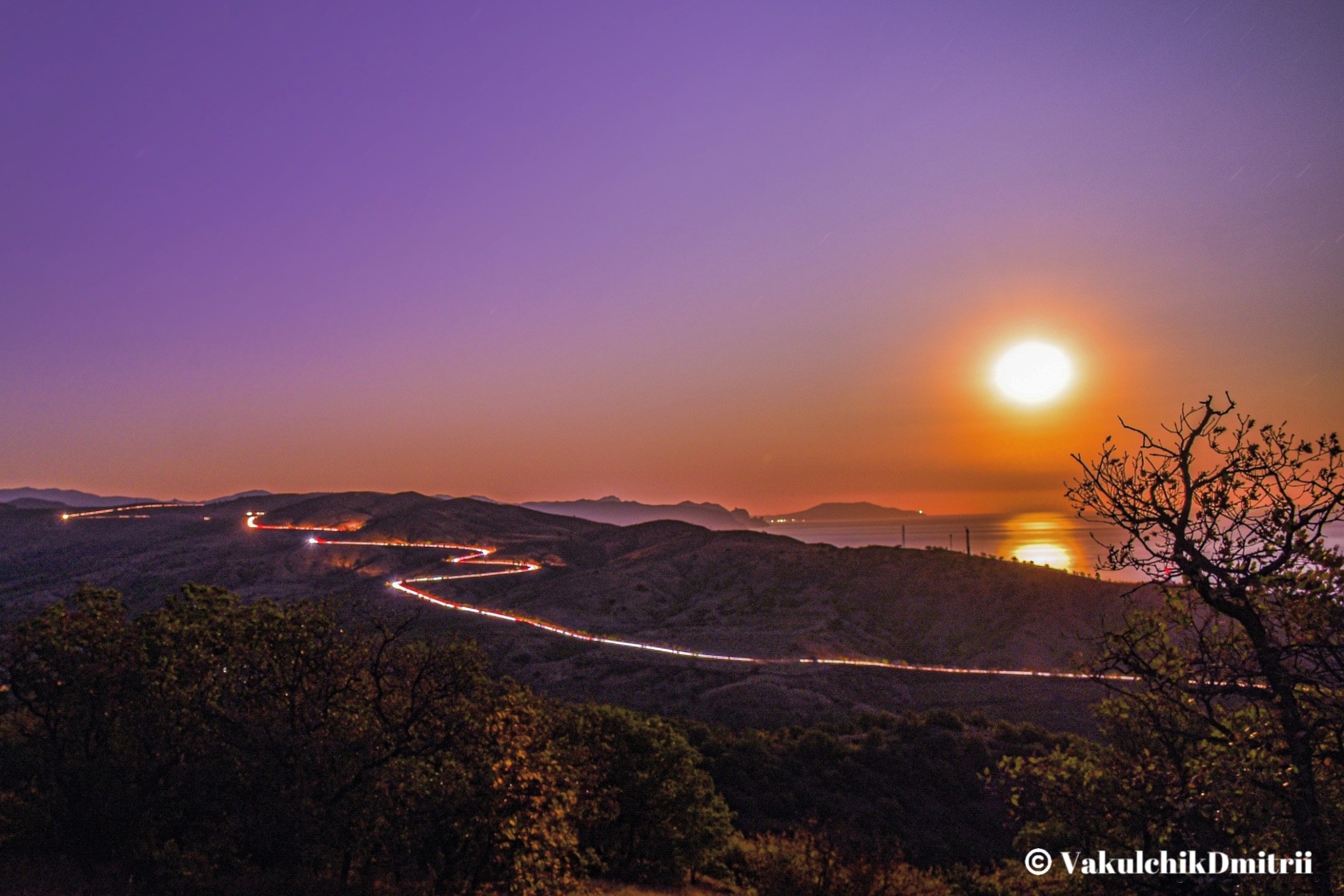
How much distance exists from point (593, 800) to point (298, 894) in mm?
5547

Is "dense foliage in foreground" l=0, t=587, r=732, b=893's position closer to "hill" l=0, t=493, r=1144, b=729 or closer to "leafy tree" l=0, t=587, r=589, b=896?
"leafy tree" l=0, t=587, r=589, b=896

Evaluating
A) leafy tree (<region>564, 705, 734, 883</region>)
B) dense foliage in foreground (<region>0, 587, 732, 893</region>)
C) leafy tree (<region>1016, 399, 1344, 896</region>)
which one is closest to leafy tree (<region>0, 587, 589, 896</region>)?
dense foliage in foreground (<region>0, 587, 732, 893</region>)

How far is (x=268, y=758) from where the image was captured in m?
13.2

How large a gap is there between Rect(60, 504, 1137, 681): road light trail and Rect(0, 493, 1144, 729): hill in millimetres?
1412

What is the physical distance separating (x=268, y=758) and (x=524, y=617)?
171ft

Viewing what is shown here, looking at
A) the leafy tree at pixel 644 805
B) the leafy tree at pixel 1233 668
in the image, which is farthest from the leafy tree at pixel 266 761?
the leafy tree at pixel 1233 668

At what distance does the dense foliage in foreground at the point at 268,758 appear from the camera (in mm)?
12766

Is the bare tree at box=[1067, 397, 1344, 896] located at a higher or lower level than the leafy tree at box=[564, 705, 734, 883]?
higher

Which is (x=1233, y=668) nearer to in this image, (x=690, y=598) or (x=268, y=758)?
(x=268, y=758)

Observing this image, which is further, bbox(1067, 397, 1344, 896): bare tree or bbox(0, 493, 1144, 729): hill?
bbox(0, 493, 1144, 729): hill

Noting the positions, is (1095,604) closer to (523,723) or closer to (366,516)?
(523,723)

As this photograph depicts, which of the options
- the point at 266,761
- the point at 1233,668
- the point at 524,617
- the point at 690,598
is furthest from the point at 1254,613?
the point at 690,598

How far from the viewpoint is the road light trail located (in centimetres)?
5069

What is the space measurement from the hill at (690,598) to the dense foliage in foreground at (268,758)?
1069cm
